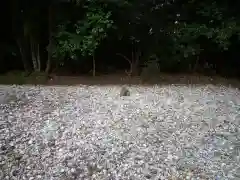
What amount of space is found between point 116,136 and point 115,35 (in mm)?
5744

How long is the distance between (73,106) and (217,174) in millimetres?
3635

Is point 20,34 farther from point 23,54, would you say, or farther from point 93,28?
point 93,28

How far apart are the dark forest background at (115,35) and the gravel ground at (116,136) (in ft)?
7.15

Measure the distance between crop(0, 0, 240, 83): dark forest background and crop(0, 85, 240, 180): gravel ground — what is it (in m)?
2.18

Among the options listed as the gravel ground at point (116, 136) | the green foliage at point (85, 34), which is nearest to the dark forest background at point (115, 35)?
the green foliage at point (85, 34)

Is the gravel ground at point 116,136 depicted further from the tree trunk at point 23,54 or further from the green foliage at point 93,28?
the tree trunk at point 23,54

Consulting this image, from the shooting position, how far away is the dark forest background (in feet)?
31.6

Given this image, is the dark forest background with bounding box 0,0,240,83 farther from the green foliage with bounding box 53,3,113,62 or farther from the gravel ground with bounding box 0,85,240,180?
the gravel ground with bounding box 0,85,240,180

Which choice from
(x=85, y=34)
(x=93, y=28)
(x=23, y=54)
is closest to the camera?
(x=93, y=28)

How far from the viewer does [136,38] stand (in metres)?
Result: 10.4

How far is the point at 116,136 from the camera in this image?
5078mm

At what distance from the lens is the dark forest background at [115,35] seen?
962 cm

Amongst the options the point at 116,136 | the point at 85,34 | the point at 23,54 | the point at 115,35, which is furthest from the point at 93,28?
the point at 116,136

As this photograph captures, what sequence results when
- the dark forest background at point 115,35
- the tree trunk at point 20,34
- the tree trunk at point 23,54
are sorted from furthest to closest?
the tree trunk at point 23,54
the tree trunk at point 20,34
the dark forest background at point 115,35
